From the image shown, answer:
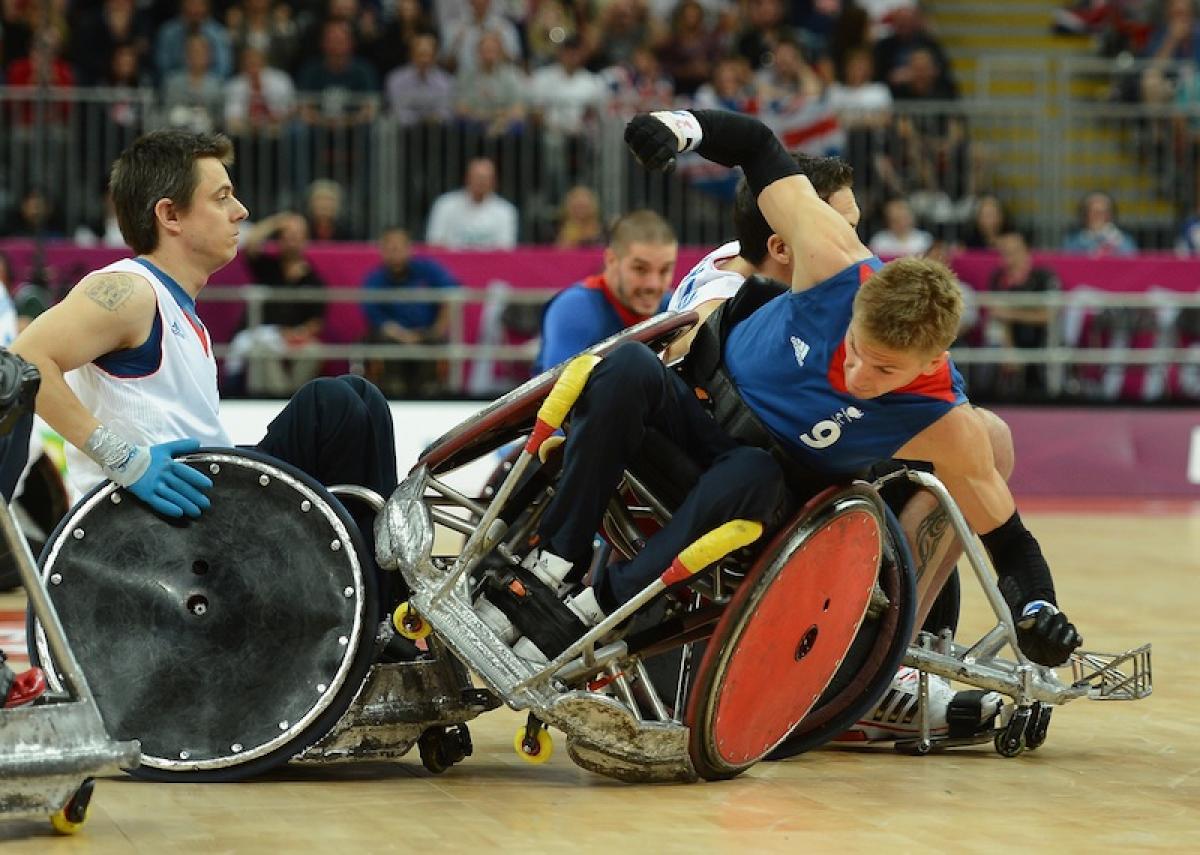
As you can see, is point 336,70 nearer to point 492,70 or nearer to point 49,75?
point 492,70

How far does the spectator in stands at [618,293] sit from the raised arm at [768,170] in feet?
9.60

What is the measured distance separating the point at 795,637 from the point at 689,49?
508 inches

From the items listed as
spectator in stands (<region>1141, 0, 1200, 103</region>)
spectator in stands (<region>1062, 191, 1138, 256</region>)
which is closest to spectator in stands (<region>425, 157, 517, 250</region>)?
spectator in stands (<region>1062, 191, 1138, 256</region>)

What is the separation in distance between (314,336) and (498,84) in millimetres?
2930

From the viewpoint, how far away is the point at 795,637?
5.05 m

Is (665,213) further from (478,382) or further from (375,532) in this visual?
(375,532)

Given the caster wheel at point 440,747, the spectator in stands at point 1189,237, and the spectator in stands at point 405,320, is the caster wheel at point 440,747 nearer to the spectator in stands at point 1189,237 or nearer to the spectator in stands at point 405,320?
the spectator in stands at point 405,320

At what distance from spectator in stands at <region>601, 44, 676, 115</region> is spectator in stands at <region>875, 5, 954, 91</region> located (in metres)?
1.97

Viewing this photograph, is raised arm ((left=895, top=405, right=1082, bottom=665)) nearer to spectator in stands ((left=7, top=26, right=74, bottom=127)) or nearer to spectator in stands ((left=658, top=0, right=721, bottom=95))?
spectator in stands ((left=7, top=26, right=74, bottom=127))

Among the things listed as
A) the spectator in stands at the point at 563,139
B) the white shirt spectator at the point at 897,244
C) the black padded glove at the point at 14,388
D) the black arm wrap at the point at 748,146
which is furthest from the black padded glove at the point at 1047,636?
the spectator in stands at the point at 563,139

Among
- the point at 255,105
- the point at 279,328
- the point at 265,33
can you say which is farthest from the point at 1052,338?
the point at 265,33

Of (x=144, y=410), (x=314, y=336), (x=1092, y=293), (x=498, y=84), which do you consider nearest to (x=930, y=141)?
(x=1092, y=293)

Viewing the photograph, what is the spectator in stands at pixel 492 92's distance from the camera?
15977mm

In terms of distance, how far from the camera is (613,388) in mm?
4922
